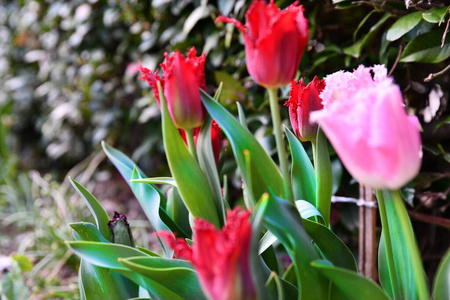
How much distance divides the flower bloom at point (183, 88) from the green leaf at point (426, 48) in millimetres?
417

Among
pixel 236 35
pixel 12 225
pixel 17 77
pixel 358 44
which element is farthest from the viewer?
pixel 17 77

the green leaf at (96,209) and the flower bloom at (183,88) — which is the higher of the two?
the flower bloom at (183,88)

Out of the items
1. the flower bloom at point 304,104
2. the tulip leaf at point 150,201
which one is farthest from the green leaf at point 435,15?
the tulip leaf at point 150,201

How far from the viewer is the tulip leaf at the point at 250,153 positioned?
1.52 ft

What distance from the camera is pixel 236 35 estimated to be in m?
1.14

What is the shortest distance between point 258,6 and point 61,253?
122 cm

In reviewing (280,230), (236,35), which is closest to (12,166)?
(236,35)

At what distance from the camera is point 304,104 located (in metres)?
0.50

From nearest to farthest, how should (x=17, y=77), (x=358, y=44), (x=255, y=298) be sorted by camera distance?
1. (x=255, y=298)
2. (x=358, y=44)
3. (x=17, y=77)

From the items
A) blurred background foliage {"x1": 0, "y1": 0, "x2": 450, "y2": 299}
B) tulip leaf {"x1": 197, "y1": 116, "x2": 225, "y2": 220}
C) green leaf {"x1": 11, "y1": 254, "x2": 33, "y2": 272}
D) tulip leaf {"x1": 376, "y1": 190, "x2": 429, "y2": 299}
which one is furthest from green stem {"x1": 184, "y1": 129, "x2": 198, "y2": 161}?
green leaf {"x1": 11, "y1": 254, "x2": 33, "y2": 272}

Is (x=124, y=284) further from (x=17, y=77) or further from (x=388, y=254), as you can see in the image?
(x=17, y=77)

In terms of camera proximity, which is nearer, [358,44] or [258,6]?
[258,6]

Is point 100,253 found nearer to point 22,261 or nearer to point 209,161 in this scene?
point 209,161

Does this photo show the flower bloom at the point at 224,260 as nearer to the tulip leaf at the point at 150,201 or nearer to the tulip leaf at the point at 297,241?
the tulip leaf at the point at 297,241
